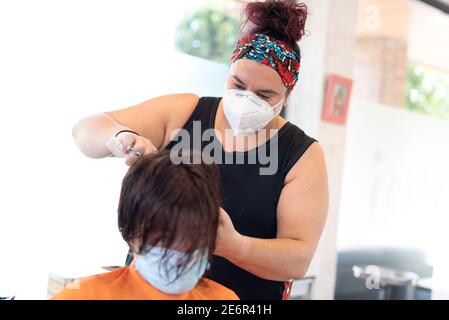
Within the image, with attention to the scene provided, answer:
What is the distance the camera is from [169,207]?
4.19 feet

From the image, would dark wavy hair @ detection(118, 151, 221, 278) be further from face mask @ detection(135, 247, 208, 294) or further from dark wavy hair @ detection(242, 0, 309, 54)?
dark wavy hair @ detection(242, 0, 309, 54)

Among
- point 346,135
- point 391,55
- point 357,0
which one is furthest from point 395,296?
point 357,0

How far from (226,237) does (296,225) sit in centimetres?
33

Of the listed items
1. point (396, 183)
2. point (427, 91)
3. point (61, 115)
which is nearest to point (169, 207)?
point (61, 115)

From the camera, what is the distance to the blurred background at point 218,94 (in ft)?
8.79

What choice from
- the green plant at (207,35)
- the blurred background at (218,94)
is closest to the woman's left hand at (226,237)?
the blurred background at (218,94)

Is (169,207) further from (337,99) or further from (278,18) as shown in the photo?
(337,99)

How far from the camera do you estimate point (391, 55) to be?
16.1 feet

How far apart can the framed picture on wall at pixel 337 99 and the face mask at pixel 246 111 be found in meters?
2.10

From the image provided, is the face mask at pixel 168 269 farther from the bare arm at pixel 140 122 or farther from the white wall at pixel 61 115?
the white wall at pixel 61 115

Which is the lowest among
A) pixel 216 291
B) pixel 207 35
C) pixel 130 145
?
pixel 216 291

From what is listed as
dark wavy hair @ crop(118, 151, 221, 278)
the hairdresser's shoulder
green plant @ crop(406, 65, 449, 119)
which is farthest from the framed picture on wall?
dark wavy hair @ crop(118, 151, 221, 278)
